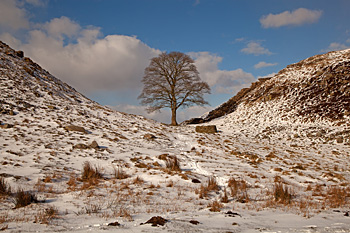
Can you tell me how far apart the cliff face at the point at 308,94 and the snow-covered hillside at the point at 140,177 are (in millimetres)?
3876

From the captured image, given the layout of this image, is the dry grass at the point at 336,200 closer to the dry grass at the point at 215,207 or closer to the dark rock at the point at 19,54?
the dry grass at the point at 215,207

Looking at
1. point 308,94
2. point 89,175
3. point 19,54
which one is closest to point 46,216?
point 89,175

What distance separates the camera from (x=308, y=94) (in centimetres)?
2494

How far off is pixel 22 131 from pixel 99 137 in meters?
3.97

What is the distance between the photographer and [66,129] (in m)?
12.8

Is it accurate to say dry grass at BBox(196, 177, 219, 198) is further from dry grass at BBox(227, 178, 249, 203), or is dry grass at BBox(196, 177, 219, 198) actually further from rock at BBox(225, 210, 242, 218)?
rock at BBox(225, 210, 242, 218)

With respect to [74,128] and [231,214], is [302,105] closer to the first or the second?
[231,214]

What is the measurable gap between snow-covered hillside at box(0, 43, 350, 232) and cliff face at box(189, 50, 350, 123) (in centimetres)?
388

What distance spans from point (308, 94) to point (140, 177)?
25.0 m

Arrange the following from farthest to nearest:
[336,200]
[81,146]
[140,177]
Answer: [81,146] < [140,177] < [336,200]

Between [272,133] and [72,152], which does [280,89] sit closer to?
[272,133]

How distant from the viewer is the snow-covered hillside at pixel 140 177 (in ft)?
13.8

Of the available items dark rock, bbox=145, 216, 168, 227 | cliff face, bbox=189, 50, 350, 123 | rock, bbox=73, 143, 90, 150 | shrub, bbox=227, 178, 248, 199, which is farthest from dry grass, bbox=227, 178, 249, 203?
cliff face, bbox=189, 50, 350, 123

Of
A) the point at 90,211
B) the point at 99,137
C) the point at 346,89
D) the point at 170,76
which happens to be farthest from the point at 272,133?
the point at 90,211
